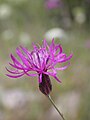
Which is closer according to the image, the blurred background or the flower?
the flower

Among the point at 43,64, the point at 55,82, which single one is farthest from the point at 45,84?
the point at 55,82

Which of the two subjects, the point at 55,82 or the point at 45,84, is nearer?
the point at 45,84

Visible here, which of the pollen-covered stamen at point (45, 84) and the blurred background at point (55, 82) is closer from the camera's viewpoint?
the pollen-covered stamen at point (45, 84)

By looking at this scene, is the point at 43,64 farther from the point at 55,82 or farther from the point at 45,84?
the point at 55,82

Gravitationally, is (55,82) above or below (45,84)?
below

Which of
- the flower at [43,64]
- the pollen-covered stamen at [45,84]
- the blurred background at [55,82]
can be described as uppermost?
the flower at [43,64]

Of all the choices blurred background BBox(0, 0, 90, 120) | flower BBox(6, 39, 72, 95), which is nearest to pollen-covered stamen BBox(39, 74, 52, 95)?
flower BBox(6, 39, 72, 95)

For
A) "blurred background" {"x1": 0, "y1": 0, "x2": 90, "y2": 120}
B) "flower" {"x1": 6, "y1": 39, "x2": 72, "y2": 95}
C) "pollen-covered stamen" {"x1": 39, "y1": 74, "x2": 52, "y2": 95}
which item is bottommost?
"blurred background" {"x1": 0, "y1": 0, "x2": 90, "y2": 120}

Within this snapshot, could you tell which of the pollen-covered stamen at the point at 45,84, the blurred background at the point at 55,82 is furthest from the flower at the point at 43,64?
the blurred background at the point at 55,82

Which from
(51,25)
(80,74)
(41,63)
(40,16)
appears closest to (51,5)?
(51,25)

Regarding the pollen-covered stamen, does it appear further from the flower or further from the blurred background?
the blurred background

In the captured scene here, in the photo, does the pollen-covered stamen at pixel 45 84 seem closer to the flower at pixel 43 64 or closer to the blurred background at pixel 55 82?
the flower at pixel 43 64
